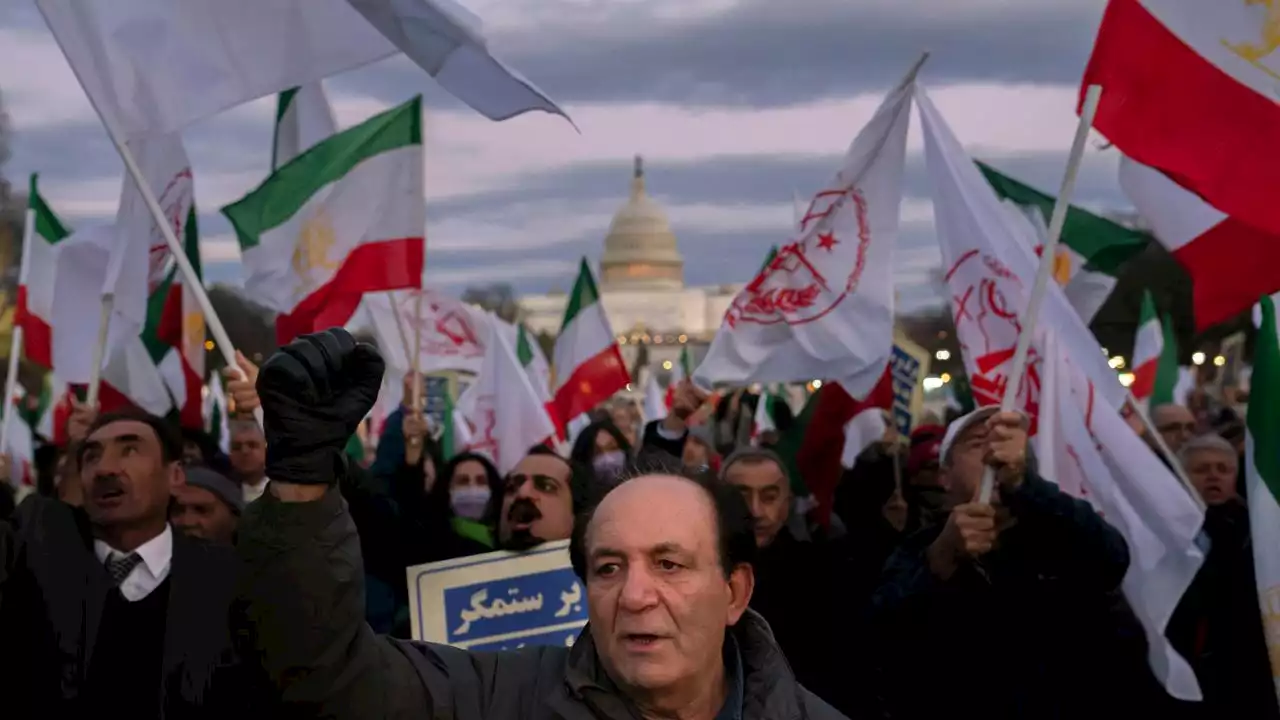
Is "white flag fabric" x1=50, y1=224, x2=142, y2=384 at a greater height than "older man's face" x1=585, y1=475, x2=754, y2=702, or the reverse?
"white flag fabric" x1=50, y1=224, x2=142, y2=384

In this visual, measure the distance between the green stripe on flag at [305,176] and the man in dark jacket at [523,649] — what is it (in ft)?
14.5

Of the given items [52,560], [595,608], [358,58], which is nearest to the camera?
[595,608]

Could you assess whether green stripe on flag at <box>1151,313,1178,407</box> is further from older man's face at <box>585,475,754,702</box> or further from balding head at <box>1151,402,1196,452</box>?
older man's face at <box>585,475,754,702</box>

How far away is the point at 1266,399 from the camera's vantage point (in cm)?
521

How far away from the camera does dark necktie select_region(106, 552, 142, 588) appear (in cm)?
417

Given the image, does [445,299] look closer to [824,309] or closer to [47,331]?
[47,331]

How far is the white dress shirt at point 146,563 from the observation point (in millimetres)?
4141

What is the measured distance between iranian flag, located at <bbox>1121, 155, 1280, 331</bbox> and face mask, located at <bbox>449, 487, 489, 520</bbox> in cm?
293

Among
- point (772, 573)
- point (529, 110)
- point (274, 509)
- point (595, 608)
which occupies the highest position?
point (529, 110)

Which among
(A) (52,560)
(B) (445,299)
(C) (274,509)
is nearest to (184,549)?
(A) (52,560)

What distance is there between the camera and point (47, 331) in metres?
10.5

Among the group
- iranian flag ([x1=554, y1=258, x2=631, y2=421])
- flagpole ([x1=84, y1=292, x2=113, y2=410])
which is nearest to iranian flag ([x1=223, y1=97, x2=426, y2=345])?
flagpole ([x1=84, y1=292, x2=113, y2=410])

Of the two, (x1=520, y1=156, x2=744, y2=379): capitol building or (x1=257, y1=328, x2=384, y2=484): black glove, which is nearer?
(x1=257, y1=328, x2=384, y2=484): black glove

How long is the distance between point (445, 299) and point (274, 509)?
10828mm
